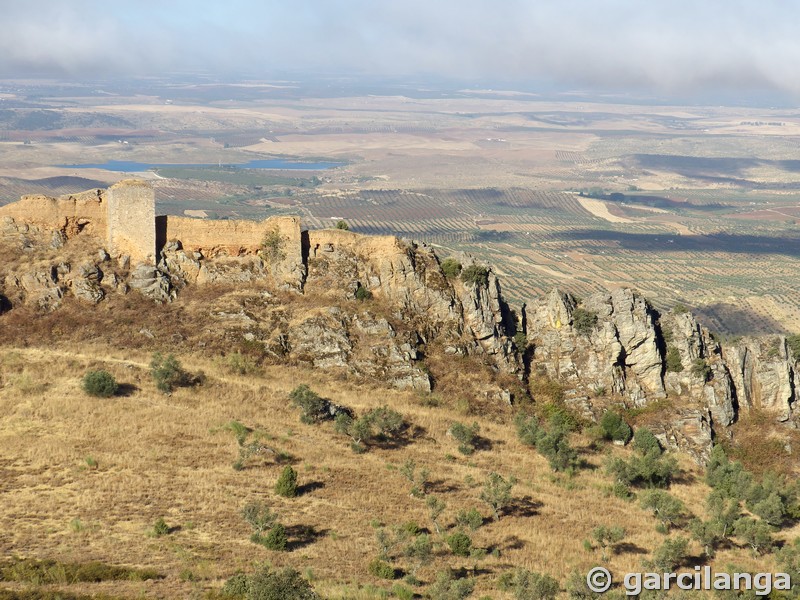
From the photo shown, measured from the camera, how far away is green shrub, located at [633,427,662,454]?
145 ft

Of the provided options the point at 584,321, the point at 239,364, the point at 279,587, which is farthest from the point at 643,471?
the point at 279,587

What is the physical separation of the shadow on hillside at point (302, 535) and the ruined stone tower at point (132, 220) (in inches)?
883

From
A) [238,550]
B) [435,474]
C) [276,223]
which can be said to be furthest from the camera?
[276,223]

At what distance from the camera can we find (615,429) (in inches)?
1780

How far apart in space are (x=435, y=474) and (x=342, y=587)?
1141 centimetres

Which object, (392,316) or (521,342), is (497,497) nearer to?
(392,316)

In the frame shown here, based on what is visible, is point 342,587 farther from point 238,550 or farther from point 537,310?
point 537,310

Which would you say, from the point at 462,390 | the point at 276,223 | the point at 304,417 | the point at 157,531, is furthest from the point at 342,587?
the point at 276,223

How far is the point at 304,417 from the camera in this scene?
3959 centimetres

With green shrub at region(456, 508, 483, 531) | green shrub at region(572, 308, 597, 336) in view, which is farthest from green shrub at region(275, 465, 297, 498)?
green shrub at region(572, 308, 597, 336)

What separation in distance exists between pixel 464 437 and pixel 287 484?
10.5 metres

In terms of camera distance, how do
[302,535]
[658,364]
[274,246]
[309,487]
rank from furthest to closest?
[658,364]
[274,246]
[309,487]
[302,535]

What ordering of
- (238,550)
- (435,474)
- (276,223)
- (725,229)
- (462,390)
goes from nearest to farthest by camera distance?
1. (238,550)
2. (435,474)
3. (462,390)
4. (276,223)
5. (725,229)

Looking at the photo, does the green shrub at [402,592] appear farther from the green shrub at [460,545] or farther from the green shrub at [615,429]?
the green shrub at [615,429]
